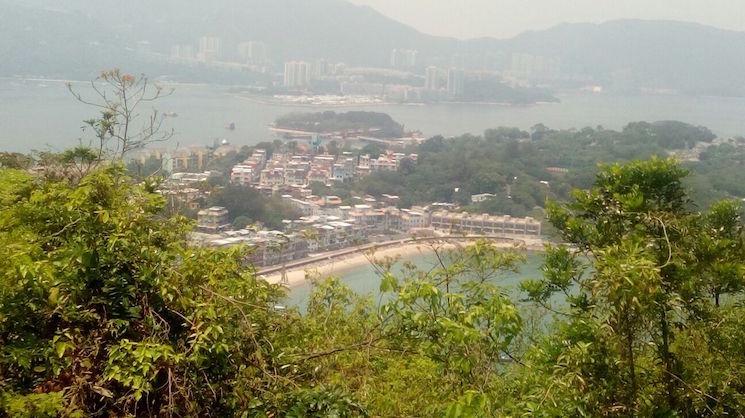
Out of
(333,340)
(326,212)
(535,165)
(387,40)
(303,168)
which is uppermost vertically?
→ (387,40)

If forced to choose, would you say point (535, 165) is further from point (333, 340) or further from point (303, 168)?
point (333, 340)

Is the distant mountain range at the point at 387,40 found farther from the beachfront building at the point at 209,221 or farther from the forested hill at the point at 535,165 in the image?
the beachfront building at the point at 209,221

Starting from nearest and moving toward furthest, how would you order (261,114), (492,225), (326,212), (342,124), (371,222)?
1. (492,225)
2. (371,222)
3. (326,212)
4. (342,124)
5. (261,114)

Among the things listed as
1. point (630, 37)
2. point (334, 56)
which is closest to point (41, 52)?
point (334, 56)

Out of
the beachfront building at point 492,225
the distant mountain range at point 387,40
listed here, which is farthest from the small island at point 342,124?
the beachfront building at point 492,225

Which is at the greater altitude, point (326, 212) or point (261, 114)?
point (261, 114)

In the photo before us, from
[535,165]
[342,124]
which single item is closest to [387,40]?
[342,124]

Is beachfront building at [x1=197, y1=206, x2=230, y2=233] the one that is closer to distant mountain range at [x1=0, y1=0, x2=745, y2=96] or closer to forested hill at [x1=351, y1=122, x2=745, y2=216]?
forested hill at [x1=351, y1=122, x2=745, y2=216]
